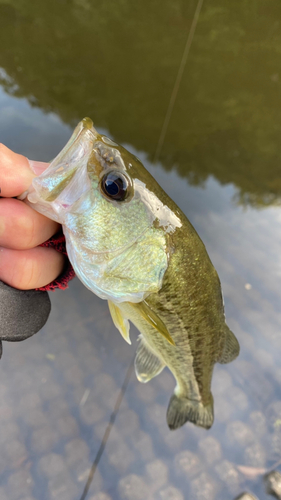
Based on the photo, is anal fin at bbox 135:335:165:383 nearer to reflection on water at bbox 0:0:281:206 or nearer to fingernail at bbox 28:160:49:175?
fingernail at bbox 28:160:49:175

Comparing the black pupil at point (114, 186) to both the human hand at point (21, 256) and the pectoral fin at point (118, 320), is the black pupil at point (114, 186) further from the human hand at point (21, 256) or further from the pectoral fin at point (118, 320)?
the pectoral fin at point (118, 320)

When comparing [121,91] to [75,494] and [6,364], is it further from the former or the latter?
[75,494]

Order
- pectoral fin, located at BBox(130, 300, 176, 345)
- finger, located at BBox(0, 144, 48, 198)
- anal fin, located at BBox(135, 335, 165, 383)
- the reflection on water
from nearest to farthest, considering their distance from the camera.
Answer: finger, located at BBox(0, 144, 48, 198), pectoral fin, located at BBox(130, 300, 176, 345), anal fin, located at BBox(135, 335, 165, 383), the reflection on water

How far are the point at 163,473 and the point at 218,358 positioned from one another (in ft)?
3.20

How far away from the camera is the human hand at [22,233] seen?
71 centimetres

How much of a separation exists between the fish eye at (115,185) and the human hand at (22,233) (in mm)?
177

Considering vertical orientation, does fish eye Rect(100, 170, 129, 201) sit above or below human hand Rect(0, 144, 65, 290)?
above

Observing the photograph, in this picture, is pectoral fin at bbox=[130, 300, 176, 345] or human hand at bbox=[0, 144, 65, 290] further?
pectoral fin at bbox=[130, 300, 176, 345]

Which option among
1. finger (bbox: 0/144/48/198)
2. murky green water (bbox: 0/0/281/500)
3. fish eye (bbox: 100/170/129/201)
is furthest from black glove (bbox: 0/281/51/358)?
murky green water (bbox: 0/0/281/500)

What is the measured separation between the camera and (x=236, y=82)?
11.8 feet

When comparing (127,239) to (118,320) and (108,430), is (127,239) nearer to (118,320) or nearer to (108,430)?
(118,320)

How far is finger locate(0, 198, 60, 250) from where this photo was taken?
2.42 feet

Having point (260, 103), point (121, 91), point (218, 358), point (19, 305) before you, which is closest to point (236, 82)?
point (260, 103)

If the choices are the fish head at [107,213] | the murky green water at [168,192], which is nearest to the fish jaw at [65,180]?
the fish head at [107,213]
